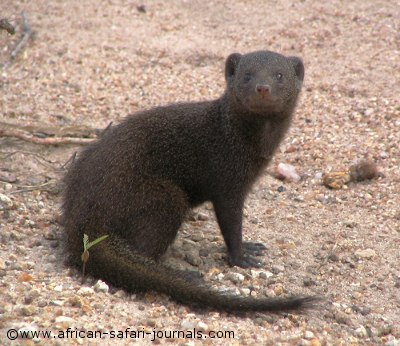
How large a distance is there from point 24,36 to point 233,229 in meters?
3.41

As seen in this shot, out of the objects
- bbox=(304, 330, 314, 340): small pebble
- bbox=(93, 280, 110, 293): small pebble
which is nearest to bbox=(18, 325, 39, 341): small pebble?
bbox=(93, 280, 110, 293): small pebble

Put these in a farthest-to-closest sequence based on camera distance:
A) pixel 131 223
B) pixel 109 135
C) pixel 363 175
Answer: pixel 363 175 < pixel 109 135 < pixel 131 223

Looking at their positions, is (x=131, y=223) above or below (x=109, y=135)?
below

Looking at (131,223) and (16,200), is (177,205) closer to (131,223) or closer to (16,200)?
(131,223)

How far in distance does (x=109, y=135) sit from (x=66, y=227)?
565 mm

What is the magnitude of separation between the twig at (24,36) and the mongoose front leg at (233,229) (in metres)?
3.09

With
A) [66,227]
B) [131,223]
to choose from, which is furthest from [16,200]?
[131,223]

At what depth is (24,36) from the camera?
20.5 ft

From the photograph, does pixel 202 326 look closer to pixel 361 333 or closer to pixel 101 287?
pixel 101 287

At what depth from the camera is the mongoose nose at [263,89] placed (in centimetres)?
347

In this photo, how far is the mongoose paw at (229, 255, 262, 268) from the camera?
12.6ft

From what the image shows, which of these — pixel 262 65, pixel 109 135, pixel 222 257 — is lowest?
pixel 222 257

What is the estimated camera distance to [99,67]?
6000mm

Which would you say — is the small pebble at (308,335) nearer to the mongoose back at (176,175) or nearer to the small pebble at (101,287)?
the mongoose back at (176,175)
